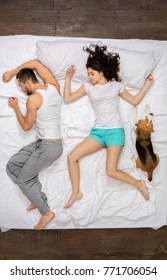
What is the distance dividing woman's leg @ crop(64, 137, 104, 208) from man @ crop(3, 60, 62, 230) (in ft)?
0.29

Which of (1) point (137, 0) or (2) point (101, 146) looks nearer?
(2) point (101, 146)

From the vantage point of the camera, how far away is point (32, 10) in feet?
6.67

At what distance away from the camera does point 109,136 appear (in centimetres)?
189

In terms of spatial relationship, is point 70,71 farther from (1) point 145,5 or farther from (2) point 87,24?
(1) point 145,5

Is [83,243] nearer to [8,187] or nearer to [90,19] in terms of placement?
[8,187]

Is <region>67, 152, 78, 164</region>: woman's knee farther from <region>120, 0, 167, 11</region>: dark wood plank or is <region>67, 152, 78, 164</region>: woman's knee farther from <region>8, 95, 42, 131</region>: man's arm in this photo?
<region>120, 0, 167, 11</region>: dark wood plank

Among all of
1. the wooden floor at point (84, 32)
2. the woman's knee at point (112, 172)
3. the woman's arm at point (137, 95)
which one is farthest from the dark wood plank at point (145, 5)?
the woman's knee at point (112, 172)

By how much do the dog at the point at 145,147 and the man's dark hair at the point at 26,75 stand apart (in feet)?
2.13

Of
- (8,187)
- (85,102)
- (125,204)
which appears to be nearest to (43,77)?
(85,102)

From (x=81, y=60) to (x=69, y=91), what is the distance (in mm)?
193

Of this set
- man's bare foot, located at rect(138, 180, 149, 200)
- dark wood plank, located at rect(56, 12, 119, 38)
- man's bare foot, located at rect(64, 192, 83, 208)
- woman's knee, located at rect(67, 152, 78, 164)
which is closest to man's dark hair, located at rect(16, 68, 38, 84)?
dark wood plank, located at rect(56, 12, 119, 38)

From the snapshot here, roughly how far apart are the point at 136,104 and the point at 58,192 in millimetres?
698

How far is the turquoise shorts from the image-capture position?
6.18 ft

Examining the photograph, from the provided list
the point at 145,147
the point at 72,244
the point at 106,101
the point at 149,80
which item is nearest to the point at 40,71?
the point at 106,101
